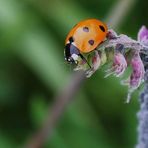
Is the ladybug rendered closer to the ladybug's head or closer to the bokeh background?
the ladybug's head

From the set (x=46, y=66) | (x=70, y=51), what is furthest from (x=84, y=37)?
(x=46, y=66)

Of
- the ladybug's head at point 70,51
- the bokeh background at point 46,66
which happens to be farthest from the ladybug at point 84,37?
the bokeh background at point 46,66

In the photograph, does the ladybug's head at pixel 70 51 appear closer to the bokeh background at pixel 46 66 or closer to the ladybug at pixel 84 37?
the ladybug at pixel 84 37

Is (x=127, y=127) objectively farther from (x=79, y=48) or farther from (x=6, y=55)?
(x=79, y=48)

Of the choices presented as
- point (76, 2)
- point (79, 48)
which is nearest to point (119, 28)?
point (76, 2)

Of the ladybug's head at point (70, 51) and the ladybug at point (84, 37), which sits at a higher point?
the ladybug at point (84, 37)

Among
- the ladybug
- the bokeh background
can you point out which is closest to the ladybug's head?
the ladybug
